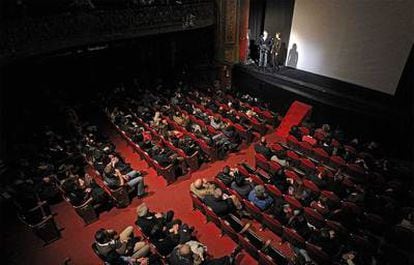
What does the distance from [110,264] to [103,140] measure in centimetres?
441

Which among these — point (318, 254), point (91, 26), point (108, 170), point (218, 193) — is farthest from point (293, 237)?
point (91, 26)

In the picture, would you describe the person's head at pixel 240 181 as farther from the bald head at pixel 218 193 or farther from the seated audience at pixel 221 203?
the bald head at pixel 218 193

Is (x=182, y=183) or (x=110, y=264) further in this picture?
(x=182, y=183)

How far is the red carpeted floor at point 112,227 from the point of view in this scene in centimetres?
527

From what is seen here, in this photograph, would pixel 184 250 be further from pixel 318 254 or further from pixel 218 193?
pixel 318 254

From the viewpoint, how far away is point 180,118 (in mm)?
8547

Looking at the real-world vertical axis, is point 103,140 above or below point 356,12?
below

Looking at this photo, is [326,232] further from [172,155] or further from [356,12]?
[356,12]

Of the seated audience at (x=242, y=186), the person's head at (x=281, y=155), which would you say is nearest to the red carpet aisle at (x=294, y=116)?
the person's head at (x=281, y=155)

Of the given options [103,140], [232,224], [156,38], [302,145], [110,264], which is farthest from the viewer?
[156,38]

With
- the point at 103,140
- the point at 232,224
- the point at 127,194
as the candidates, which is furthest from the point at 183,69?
the point at 232,224

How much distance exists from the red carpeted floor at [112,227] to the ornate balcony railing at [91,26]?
12.4ft

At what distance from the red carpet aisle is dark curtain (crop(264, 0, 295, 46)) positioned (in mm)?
3008

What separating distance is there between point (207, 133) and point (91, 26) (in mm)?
4164
